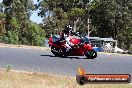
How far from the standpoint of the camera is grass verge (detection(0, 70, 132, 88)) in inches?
357

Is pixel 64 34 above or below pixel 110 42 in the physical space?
above

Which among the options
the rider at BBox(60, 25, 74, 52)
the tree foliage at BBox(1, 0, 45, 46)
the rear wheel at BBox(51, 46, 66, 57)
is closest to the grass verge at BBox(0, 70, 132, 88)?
the rider at BBox(60, 25, 74, 52)

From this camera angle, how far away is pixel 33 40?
1973 inches

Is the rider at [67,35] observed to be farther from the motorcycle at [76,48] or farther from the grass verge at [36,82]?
the grass verge at [36,82]

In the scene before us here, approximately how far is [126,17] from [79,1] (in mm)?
9972

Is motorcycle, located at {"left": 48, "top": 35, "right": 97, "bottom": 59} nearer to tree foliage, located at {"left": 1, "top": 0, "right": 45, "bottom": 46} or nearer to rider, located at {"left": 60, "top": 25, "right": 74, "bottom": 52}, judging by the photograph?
rider, located at {"left": 60, "top": 25, "right": 74, "bottom": 52}

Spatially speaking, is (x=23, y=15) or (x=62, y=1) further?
(x=62, y=1)

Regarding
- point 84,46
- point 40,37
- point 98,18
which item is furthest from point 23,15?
point 84,46

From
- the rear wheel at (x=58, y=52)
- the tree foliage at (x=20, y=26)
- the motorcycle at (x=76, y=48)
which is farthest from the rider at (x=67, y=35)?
the tree foliage at (x=20, y=26)

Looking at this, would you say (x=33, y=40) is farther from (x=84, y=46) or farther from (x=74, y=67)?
(x=74, y=67)

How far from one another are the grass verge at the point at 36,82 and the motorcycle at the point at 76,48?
6.84 meters

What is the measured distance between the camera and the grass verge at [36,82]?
9.06 meters

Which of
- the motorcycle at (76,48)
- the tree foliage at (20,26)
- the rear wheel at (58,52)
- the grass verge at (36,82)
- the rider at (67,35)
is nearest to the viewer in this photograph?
the grass verge at (36,82)

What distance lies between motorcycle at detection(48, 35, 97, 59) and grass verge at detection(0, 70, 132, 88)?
22.5 feet
